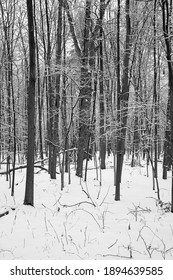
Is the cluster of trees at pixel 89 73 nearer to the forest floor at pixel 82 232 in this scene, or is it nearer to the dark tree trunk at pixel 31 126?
the dark tree trunk at pixel 31 126

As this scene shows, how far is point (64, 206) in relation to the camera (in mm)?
6438

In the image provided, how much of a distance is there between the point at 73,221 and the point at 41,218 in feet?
2.41

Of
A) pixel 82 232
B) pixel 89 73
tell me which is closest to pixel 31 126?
pixel 82 232

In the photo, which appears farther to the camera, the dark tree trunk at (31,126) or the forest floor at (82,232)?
the dark tree trunk at (31,126)

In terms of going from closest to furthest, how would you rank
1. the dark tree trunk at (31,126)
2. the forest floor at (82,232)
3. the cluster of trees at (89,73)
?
the forest floor at (82,232) → the dark tree trunk at (31,126) → the cluster of trees at (89,73)

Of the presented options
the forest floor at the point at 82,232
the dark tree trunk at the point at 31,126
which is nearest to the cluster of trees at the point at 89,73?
the dark tree trunk at the point at 31,126

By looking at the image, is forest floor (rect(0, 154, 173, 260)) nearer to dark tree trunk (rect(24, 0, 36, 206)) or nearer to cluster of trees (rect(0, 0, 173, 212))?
dark tree trunk (rect(24, 0, 36, 206))

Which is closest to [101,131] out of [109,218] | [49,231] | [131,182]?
[131,182]

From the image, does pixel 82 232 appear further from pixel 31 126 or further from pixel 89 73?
pixel 89 73

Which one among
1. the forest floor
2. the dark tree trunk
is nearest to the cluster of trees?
the dark tree trunk

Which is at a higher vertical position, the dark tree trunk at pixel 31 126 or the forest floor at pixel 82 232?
the dark tree trunk at pixel 31 126

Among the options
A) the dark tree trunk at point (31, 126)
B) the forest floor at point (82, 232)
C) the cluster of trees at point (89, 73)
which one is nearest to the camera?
the forest floor at point (82, 232)

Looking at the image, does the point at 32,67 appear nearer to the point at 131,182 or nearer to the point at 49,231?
the point at 49,231

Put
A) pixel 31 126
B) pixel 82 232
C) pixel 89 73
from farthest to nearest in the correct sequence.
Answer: pixel 89 73
pixel 31 126
pixel 82 232
